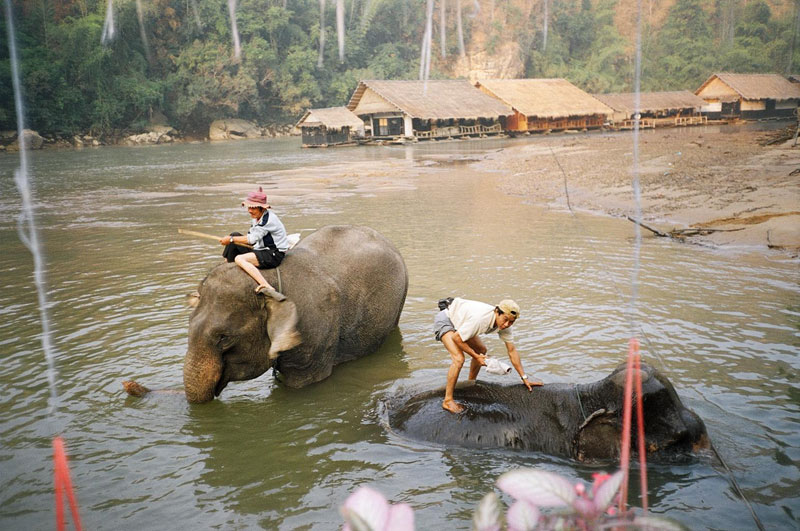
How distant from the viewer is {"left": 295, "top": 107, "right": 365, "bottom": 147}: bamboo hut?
160 feet

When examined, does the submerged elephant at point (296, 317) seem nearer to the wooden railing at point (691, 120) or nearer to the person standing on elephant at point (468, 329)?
the person standing on elephant at point (468, 329)

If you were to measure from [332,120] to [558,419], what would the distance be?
45895 millimetres

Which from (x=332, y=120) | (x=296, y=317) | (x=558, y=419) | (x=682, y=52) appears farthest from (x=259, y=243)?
(x=682, y=52)

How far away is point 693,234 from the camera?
1241cm

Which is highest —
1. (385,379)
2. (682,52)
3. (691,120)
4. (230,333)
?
(682,52)

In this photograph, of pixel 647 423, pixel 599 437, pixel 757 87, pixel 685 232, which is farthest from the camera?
pixel 757 87

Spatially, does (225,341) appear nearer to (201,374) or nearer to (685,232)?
(201,374)

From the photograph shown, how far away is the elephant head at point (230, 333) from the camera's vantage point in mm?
5820

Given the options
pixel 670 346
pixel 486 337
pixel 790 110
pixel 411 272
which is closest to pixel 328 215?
pixel 411 272

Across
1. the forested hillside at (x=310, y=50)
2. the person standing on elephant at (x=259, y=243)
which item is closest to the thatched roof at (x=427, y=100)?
the forested hillside at (x=310, y=50)

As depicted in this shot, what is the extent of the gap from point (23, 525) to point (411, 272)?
707cm

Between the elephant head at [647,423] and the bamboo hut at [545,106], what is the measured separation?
47.8 m

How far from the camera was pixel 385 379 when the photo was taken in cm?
674

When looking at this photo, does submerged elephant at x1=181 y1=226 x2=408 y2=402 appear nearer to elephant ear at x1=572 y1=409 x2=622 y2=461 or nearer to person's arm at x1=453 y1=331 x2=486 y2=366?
person's arm at x1=453 y1=331 x2=486 y2=366
